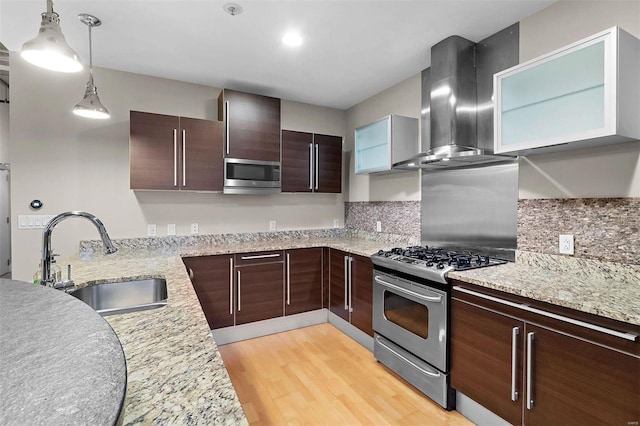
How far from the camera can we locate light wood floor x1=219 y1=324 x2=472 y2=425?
1.96m

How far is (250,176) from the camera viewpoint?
10.8ft

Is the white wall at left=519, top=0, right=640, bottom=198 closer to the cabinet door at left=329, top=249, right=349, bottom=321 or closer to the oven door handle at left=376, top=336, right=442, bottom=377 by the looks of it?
the oven door handle at left=376, top=336, right=442, bottom=377

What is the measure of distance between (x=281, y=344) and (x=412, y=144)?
2.34 m

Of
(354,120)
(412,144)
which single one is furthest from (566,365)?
(354,120)

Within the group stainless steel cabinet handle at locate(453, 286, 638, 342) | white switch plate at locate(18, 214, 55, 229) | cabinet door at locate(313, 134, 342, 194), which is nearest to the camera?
stainless steel cabinet handle at locate(453, 286, 638, 342)

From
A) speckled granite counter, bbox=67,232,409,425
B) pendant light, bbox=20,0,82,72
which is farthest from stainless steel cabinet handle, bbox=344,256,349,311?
pendant light, bbox=20,0,82,72

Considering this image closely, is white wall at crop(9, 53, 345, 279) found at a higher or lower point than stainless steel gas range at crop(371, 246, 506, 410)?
higher

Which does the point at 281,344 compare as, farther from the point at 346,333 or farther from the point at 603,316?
A: the point at 603,316

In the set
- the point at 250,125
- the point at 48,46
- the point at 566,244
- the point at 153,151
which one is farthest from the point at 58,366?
the point at 250,125

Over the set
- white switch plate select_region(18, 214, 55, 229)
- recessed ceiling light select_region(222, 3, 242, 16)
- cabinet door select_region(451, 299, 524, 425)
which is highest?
recessed ceiling light select_region(222, 3, 242, 16)

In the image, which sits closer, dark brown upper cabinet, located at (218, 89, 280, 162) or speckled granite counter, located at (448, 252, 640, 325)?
speckled granite counter, located at (448, 252, 640, 325)

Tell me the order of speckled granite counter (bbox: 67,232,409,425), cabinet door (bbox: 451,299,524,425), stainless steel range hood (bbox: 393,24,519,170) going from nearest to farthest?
1. speckled granite counter (bbox: 67,232,409,425)
2. cabinet door (bbox: 451,299,524,425)
3. stainless steel range hood (bbox: 393,24,519,170)

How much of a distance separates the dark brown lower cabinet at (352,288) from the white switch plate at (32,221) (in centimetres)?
266

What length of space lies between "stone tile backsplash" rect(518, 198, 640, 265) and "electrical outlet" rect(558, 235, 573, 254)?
2cm
